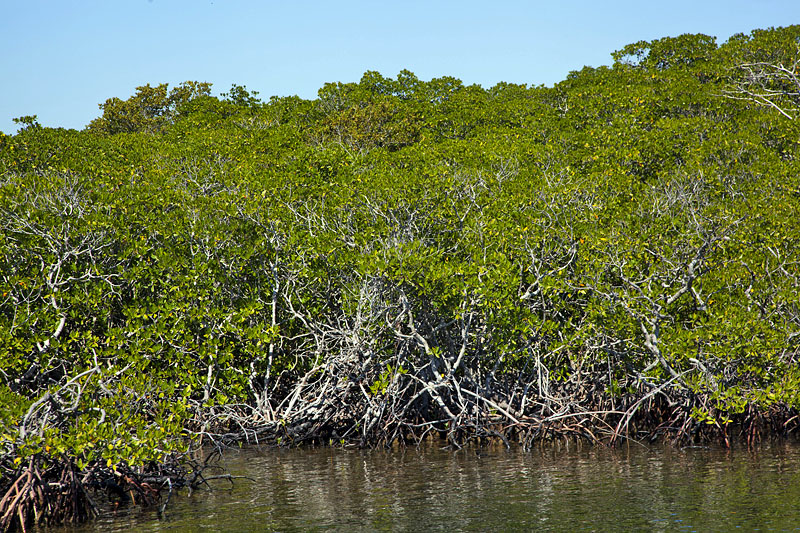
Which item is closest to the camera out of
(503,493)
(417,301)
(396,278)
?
(503,493)

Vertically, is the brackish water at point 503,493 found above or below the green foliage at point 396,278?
below

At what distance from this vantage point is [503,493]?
14391 mm

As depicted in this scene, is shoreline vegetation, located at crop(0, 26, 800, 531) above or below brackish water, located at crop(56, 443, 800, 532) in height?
above

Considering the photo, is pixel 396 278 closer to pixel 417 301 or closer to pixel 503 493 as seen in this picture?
pixel 417 301

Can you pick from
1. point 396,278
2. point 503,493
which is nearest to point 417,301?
point 396,278

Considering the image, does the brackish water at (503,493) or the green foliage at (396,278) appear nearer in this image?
the brackish water at (503,493)

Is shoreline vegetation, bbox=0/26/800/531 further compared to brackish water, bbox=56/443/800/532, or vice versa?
shoreline vegetation, bbox=0/26/800/531

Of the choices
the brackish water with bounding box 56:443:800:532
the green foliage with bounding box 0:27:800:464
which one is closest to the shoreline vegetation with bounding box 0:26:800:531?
the green foliage with bounding box 0:27:800:464

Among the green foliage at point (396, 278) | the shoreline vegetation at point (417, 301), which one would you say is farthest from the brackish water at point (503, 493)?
the green foliage at point (396, 278)

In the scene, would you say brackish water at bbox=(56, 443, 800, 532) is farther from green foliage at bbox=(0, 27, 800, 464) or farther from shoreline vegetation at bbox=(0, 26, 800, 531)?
green foliage at bbox=(0, 27, 800, 464)

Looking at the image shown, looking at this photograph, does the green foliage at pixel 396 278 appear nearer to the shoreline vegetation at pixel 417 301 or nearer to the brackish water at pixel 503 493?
the shoreline vegetation at pixel 417 301

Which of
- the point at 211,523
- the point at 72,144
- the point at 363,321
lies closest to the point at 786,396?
the point at 363,321

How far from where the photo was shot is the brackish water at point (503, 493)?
488 inches

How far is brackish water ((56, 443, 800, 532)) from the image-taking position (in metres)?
12.4
